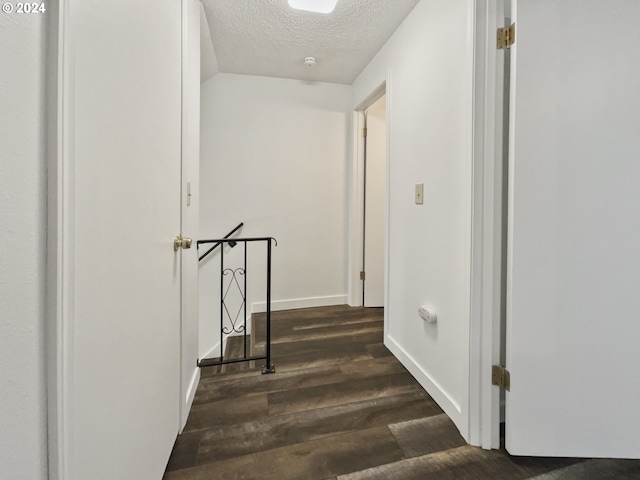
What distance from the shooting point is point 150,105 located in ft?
2.90

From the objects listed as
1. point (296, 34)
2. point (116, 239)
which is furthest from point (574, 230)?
point (296, 34)

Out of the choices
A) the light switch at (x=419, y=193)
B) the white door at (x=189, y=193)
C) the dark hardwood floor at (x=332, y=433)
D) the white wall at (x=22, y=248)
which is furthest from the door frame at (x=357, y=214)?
the white wall at (x=22, y=248)

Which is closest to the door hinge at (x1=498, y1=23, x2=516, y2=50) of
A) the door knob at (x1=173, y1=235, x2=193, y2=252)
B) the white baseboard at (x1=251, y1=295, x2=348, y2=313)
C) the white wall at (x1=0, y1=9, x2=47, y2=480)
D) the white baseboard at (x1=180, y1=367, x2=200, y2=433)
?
the white wall at (x1=0, y1=9, x2=47, y2=480)

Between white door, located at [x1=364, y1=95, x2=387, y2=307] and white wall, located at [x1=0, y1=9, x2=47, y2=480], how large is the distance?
2742 mm

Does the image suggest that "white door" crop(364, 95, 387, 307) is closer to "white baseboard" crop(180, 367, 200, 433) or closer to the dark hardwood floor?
the dark hardwood floor

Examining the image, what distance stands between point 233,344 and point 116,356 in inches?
77.6

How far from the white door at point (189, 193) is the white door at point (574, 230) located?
1.49m

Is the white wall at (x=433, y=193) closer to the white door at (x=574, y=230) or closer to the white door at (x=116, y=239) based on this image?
the white door at (x=574, y=230)

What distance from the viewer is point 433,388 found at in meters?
1.57

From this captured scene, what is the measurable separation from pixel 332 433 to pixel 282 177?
234 centimetres

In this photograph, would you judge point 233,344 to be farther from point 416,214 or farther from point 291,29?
point 291,29

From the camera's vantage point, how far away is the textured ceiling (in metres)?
1.82

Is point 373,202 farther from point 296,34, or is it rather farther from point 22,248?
point 22,248

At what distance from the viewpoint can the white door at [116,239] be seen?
1.69 feet
